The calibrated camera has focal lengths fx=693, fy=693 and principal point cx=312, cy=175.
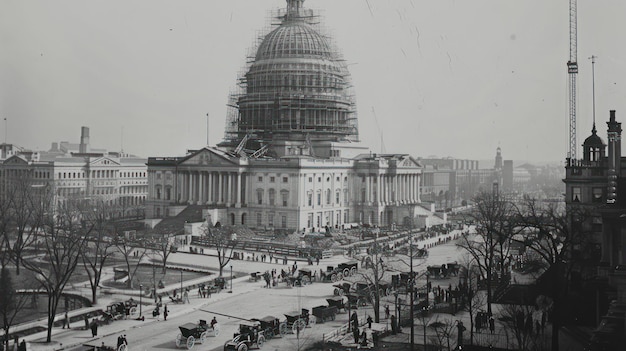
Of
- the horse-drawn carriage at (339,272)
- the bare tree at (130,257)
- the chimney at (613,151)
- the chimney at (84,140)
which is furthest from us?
the chimney at (84,140)

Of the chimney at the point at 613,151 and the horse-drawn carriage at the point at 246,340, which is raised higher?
the chimney at the point at 613,151

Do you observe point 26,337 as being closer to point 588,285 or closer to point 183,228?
point 588,285

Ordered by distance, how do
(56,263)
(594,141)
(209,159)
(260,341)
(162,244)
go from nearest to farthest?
(260,341) < (594,141) < (56,263) < (162,244) < (209,159)

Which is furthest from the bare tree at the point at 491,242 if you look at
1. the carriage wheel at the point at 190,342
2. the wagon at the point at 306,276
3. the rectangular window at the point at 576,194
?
the carriage wheel at the point at 190,342

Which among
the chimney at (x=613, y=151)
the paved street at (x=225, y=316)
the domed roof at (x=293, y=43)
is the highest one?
the domed roof at (x=293, y=43)

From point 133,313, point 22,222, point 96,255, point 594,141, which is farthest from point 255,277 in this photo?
point 594,141

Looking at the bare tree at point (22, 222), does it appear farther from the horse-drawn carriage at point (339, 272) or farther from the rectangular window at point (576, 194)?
the rectangular window at point (576, 194)

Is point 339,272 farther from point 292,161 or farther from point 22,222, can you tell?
point 292,161

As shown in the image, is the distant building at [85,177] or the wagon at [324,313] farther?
the distant building at [85,177]

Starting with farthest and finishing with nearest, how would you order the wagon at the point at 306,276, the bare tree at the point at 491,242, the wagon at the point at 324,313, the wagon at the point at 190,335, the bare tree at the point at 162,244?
the bare tree at the point at 162,244 < the wagon at the point at 306,276 < the bare tree at the point at 491,242 < the wagon at the point at 324,313 < the wagon at the point at 190,335
